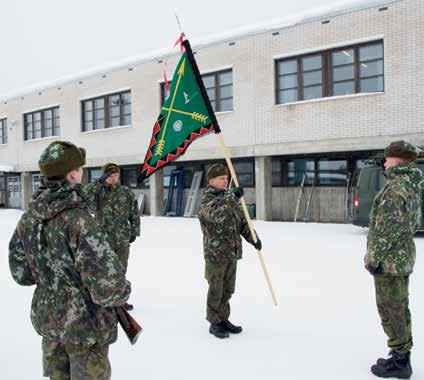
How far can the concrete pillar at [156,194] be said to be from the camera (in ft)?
62.1

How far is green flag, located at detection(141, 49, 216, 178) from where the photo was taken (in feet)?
16.2

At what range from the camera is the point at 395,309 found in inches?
134

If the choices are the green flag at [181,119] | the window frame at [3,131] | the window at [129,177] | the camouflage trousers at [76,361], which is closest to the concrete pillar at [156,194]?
the window at [129,177]

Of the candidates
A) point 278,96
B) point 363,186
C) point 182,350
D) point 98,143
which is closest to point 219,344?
point 182,350

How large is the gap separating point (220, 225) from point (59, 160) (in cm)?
232

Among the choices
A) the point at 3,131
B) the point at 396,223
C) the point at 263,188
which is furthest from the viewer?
the point at 3,131

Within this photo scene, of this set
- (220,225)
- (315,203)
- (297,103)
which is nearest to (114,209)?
(220,225)

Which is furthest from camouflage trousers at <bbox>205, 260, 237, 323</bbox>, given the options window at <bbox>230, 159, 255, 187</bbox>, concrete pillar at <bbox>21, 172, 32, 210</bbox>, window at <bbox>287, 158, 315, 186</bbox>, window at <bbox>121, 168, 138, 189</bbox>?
concrete pillar at <bbox>21, 172, 32, 210</bbox>

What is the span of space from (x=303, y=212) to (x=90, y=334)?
46.1ft

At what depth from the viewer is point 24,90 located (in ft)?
81.3

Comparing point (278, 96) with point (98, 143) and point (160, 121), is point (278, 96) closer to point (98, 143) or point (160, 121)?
point (98, 143)

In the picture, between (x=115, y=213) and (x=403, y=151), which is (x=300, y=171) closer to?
(x=115, y=213)

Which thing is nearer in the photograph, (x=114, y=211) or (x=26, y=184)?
(x=114, y=211)

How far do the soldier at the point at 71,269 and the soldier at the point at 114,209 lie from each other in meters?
3.05
